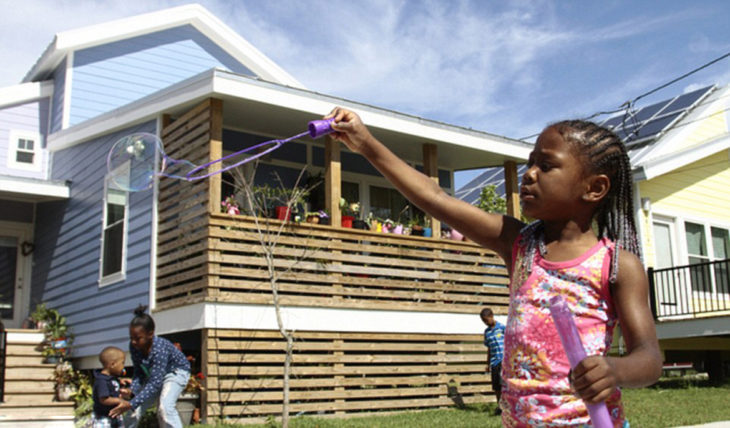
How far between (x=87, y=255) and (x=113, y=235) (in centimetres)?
123

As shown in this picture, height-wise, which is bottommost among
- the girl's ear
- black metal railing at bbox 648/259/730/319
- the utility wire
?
the girl's ear

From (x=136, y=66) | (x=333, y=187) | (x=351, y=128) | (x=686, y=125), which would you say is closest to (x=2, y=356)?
(x=333, y=187)

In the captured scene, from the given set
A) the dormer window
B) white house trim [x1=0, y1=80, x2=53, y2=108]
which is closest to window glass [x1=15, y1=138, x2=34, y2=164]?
the dormer window

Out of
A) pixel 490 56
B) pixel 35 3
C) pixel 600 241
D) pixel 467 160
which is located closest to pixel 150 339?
pixel 600 241

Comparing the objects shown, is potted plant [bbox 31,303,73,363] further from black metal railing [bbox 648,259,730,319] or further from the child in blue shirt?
black metal railing [bbox 648,259,730,319]

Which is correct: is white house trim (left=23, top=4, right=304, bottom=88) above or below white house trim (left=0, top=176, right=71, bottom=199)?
above

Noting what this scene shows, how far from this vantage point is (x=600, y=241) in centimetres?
206

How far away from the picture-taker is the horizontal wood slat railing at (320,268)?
397 inches

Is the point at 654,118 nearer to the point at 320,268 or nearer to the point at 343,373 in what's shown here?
the point at 320,268

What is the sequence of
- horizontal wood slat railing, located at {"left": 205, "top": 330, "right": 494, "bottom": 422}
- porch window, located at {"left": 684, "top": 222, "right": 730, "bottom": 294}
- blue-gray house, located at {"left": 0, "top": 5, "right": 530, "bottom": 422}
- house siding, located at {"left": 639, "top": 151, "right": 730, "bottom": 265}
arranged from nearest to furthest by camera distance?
horizontal wood slat railing, located at {"left": 205, "top": 330, "right": 494, "bottom": 422} < blue-gray house, located at {"left": 0, "top": 5, "right": 530, "bottom": 422} < house siding, located at {"left": 639, "top": 151, "right": 730, "bottom": 265} < porch window, located at {"left": 684, "top": 222, "right": 730, "bottom": 294}

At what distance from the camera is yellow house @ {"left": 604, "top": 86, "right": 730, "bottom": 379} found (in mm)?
15021

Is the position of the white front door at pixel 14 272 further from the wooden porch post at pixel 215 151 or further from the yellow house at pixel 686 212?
the yellow house at pixel 686 212

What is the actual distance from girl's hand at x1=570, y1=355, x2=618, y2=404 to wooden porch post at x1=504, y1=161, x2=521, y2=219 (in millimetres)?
12312

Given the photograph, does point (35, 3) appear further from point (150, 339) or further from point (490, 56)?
point (150, 339)
